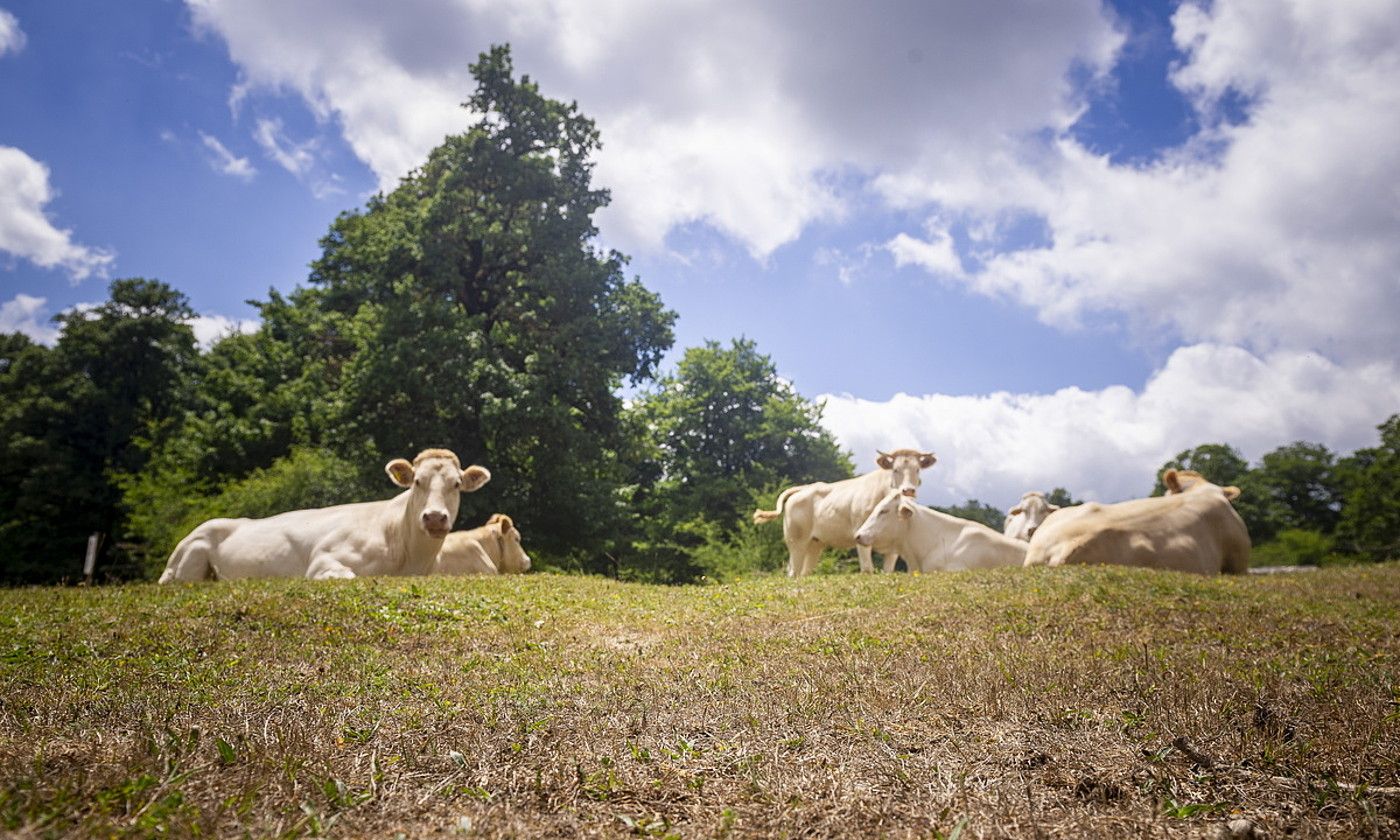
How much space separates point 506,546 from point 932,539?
865 cm

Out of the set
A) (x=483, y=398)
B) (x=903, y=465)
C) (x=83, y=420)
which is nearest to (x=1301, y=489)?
(x=903, y=465)

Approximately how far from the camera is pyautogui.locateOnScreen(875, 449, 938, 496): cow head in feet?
50.3

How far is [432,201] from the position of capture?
21.8 meters

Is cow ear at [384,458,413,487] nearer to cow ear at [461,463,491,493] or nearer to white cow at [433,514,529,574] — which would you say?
cow ear at [461,463,491,493]

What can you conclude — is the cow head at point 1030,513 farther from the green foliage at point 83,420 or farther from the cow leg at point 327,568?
the green foliage at point 83,420

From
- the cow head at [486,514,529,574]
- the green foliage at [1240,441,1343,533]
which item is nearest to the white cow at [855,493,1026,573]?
the cow head at [486,514,529,574]

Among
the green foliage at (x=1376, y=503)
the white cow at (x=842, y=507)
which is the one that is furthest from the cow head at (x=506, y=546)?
the green foliage at (x=1376, y=503)

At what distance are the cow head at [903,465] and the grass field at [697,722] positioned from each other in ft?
26.2

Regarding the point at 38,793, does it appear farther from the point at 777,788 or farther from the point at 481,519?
the point at 481,519

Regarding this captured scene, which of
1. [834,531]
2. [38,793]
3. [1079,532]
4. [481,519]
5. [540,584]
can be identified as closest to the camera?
[38,793]

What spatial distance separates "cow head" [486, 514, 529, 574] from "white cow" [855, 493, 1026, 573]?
716 centimetres

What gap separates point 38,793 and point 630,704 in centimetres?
247

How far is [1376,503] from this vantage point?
43.8 metres

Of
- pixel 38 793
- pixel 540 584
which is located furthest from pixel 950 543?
pixel 38 793
